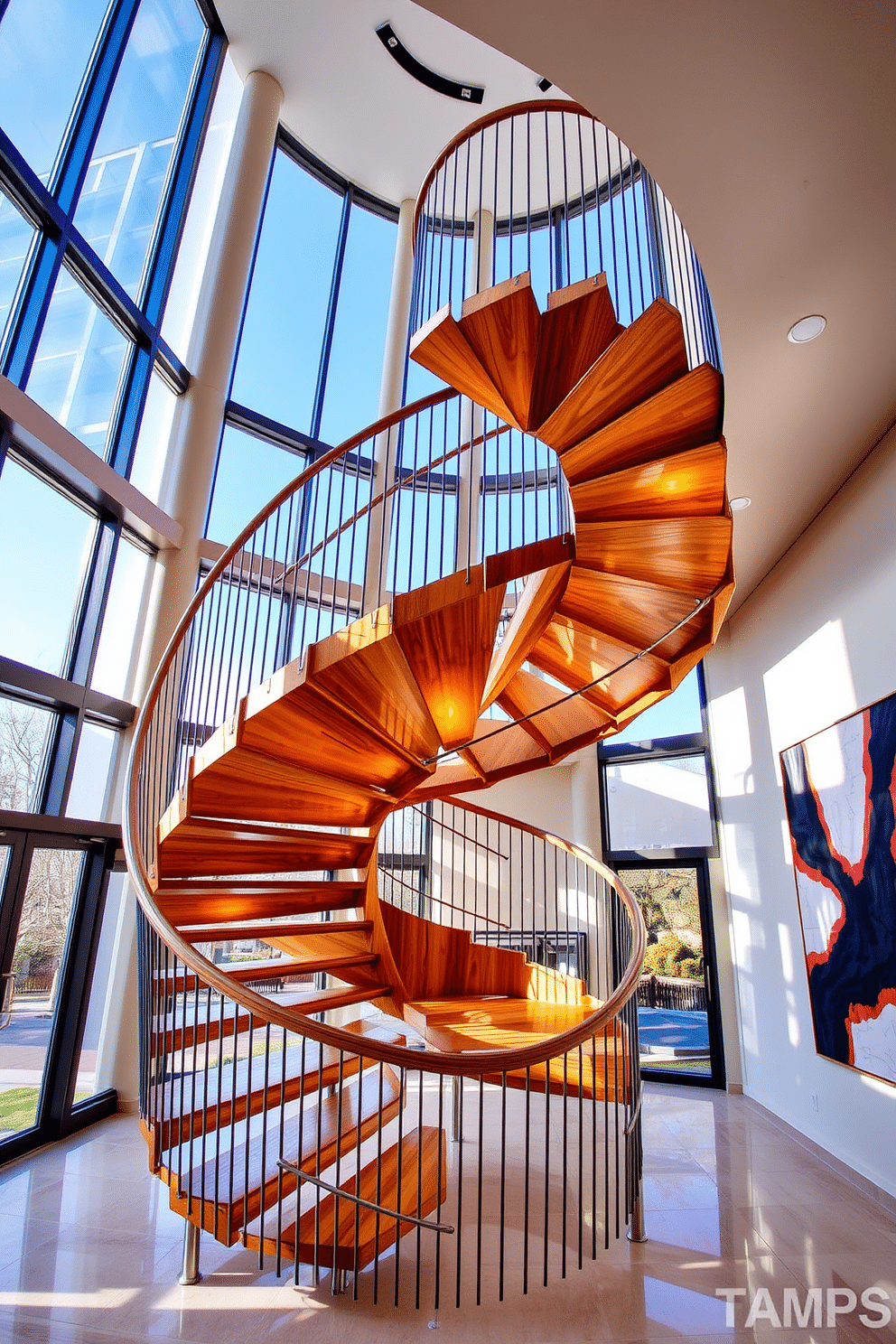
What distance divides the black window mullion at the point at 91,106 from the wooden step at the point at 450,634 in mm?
3881

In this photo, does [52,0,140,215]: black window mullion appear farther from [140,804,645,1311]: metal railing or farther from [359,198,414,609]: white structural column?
[140,804,645,1311]: metal railing

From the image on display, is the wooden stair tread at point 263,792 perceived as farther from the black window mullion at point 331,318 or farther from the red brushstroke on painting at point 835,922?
the black window mullion at point 331,318

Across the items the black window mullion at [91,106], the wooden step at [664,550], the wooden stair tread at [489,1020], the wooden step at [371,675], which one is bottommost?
the wooden stair tread at [489,1020]

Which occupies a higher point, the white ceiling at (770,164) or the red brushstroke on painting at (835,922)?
the white ceiling at (770,164)

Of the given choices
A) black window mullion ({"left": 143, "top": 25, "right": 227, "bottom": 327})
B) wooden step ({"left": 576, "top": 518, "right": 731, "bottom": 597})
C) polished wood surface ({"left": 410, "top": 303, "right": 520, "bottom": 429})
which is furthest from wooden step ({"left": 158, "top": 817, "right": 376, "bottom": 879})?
black window mullion ({"left": 143, "top": 25, "right": 227, "bottom": 327})

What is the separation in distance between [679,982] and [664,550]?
442 cm

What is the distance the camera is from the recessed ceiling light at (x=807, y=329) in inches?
Answer: 112

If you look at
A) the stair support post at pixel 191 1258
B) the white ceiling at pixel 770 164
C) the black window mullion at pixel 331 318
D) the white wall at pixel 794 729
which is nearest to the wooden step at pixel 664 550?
the white ceiling at pixel 770 164

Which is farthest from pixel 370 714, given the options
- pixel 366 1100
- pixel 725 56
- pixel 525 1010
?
pixel 725 56

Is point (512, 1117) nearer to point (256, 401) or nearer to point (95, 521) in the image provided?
point (95, 521)

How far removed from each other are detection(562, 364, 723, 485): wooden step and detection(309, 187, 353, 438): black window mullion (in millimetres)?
4782

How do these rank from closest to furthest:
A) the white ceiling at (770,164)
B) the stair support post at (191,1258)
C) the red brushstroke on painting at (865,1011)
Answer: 1. the white ceiling at (770,164)
2. the stair support post at (191,1258)
3. the red brushstroke on painting at (865,1011)

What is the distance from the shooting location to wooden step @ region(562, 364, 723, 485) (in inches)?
98.8

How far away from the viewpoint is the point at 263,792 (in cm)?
344
